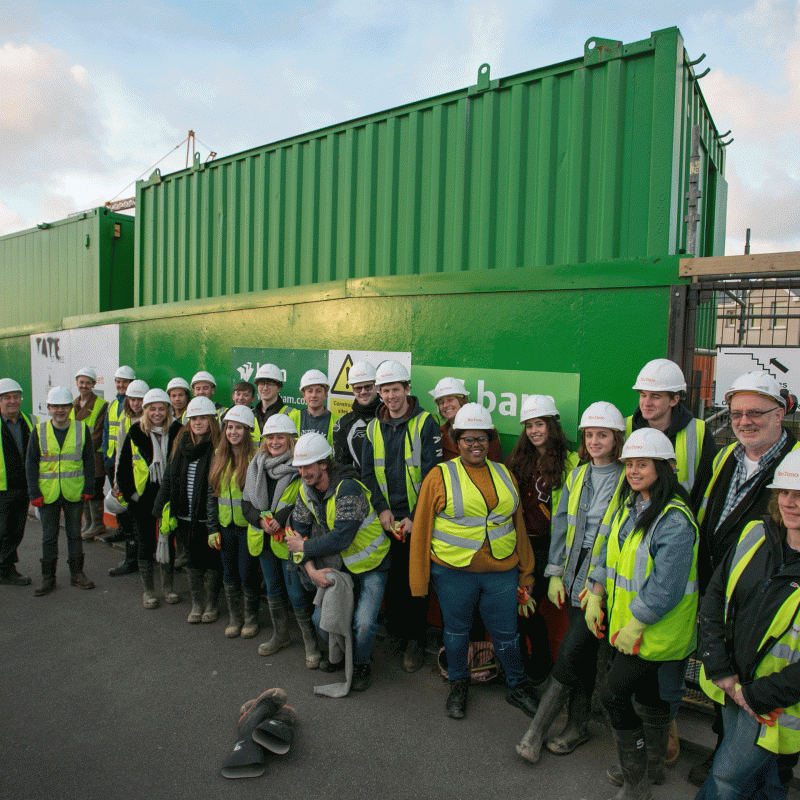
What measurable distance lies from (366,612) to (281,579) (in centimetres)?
86

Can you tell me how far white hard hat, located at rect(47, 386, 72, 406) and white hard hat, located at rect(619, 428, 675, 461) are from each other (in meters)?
4.74

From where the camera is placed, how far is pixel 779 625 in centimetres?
208

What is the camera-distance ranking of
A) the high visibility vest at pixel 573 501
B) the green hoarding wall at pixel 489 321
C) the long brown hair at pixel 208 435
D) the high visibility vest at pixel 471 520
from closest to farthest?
the high visibility vest at pixel 573 501, the high visibility vest at pixel 471 520, the green hoarding wall at pixel 489 321, the long brown hair at pixel 208 435

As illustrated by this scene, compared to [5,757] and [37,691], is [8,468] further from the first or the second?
[5,757]

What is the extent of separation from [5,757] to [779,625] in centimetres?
359

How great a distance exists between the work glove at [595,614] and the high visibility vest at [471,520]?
0.60 meters

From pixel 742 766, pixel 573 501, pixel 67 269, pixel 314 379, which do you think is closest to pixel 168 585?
pixel 314 379

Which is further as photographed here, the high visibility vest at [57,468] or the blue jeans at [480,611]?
the high visibility vest at [57,468]

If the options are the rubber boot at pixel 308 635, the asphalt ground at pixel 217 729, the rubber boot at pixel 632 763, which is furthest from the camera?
the rubber boot at pixel 308 635

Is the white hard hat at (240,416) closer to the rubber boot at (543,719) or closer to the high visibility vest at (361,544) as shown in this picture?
the high visibility vest at (361,544)

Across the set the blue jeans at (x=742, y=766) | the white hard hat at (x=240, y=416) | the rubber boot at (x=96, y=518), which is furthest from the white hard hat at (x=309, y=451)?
the rubber boot at (x=96, y=518)

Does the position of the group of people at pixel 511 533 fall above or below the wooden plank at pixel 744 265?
below

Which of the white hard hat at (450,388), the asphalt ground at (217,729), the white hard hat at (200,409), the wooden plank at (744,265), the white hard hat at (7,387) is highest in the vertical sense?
the wooden plank at (744,265)

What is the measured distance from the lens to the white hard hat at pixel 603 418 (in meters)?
2.99
